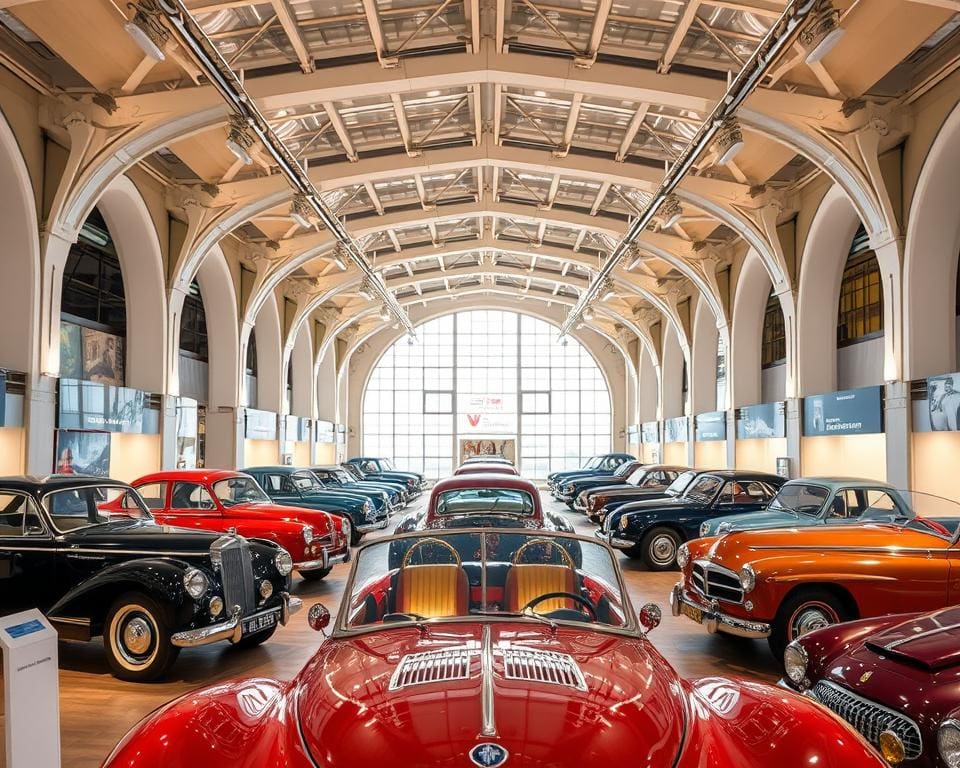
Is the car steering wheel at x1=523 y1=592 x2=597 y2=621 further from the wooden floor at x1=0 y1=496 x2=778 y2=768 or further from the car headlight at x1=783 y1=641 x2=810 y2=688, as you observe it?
the wooden floor at x1=0 y1=496 x2=778 y2=768

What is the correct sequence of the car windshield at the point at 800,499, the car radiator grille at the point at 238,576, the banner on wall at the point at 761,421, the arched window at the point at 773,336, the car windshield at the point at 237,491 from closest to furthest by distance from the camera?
the car radiator grille at the point at 238,576 < the car windshield at the point at 800,499 < the car windshield at the point at 237,491 < the banner on wall at the point at 761,421 < the arched window at the point at 773,336

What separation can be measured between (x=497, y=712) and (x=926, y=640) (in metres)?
2.94

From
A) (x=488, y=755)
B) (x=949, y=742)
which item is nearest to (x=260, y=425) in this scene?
(x=949, y=742)

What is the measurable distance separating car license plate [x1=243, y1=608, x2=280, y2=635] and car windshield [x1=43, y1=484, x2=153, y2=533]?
2.08m

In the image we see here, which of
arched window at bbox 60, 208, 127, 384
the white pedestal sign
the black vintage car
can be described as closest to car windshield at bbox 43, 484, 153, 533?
the black vintage car

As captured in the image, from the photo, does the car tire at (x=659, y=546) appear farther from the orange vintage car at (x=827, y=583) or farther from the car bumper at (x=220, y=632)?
the car bumper at (x=220, y=632)

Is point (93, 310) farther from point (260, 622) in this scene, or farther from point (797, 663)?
point (797, 663)

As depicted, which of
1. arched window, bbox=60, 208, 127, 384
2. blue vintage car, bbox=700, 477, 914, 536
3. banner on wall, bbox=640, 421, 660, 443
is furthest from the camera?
banner on wall, bbox=640, 421, 660, 443

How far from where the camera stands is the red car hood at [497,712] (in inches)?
106

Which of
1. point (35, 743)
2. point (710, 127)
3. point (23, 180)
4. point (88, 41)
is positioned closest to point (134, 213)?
point (23, 180)

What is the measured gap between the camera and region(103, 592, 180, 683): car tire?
6.88 m

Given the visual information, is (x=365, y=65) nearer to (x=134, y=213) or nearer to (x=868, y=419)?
(x=134, y=213)

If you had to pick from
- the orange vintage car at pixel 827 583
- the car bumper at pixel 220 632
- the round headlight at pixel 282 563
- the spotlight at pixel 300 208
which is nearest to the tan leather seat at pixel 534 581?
the orange vintage car at pixel 827 583

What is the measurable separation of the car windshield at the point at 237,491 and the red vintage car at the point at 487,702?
24.5 ft
